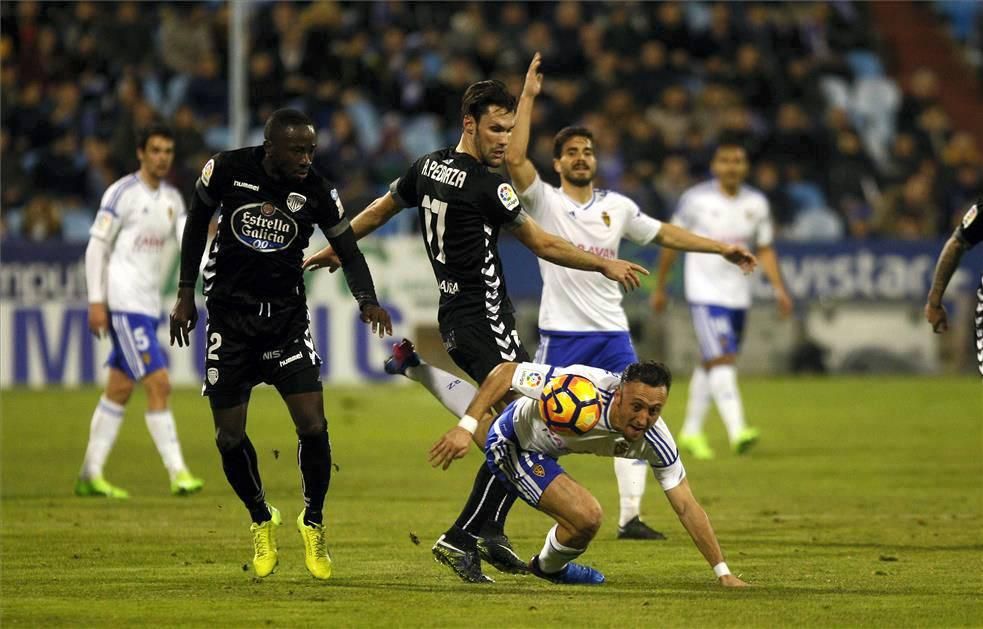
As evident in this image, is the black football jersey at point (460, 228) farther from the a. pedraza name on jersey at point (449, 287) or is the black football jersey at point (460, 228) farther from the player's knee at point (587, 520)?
the player's knee at point (587, 520)

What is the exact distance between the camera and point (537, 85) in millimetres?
9430

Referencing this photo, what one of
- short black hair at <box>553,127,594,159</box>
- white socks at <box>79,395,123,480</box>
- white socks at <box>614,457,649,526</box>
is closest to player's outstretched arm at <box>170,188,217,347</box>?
short black hair at <box>553,127,594,159</box>

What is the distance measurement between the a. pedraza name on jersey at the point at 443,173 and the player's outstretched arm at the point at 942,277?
2.71 meters

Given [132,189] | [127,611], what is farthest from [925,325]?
[127,611]

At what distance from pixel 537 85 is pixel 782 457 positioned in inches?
287

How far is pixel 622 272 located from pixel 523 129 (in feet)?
4.37

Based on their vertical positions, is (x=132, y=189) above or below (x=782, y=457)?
above

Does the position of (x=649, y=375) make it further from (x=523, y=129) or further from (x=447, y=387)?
(x=523, y=129)

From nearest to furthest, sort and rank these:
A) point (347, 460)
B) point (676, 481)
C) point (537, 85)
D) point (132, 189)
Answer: point (676, 481) < point (537, 85) < point (132, 189) < point (347, 460)

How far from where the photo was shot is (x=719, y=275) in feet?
51.3

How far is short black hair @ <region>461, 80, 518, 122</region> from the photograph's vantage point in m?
8.90

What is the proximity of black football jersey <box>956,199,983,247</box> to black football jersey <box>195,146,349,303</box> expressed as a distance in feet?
11.1

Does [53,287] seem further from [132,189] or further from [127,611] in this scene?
[127,611]

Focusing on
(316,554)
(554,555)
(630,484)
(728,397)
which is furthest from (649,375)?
(728,397)
